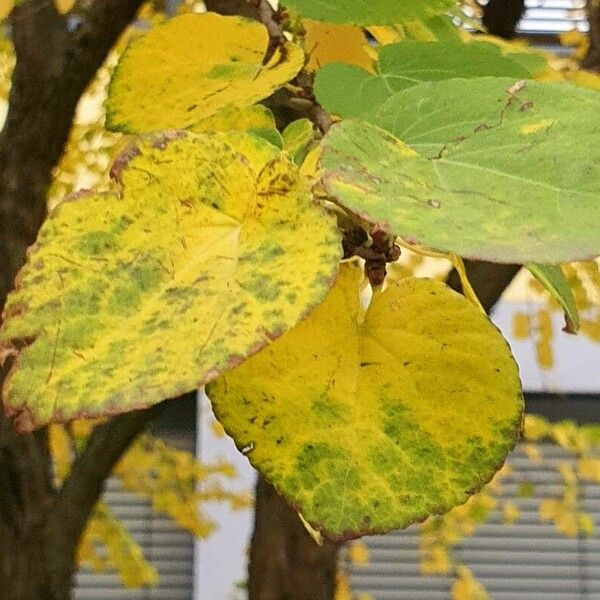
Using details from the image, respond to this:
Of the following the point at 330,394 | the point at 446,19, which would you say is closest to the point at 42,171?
the point at 446,19

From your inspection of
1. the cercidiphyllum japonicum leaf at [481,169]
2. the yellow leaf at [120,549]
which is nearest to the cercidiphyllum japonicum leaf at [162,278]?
the cercidiphyllum japonicum leaf at [481,169]

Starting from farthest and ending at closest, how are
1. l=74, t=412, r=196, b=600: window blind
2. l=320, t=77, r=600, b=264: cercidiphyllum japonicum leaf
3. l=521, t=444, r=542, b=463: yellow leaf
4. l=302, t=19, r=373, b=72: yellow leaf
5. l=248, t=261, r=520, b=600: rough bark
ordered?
l=74, t=412, r=196, b=600: window blind < l=521, t=444, r=542, b=463: yellow leaf < l=248, t=261, r=520, b=600: rough bark < l=302, t=19, r=373, b=72: yellow leaf < l=320, t=77, r=600, b=264: cercidiphyllum japonicum leaf

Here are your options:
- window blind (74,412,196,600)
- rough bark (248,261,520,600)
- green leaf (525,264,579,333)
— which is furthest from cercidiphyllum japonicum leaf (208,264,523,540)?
window blind (74,412,196,600)

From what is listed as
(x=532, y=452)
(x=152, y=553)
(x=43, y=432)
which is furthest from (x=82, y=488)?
(x=152, y=553)

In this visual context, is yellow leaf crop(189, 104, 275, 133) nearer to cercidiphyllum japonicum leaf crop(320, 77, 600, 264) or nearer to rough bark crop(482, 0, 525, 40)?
cercidiphyllum japonicum leaf crop(320, 77, 600, 264)

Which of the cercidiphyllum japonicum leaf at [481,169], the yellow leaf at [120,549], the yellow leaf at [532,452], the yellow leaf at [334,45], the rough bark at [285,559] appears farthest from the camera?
the yellow leaf at [532,452]

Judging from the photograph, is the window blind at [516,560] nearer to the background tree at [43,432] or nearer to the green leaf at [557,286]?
the background tree at [43,432]
